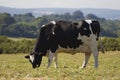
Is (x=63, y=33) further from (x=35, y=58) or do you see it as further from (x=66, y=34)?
(x=35, y=58)

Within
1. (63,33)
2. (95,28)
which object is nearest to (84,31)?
(95,28)

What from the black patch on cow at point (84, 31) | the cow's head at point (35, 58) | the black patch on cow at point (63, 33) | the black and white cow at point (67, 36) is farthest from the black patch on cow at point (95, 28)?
the cow's head at point (35, 58)

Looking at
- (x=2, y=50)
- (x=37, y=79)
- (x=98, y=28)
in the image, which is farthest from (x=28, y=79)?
(x=2, y=50)

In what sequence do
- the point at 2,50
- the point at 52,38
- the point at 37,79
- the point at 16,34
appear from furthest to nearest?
the point at 16,34
the point at 2,50
the point at 52,38
the point at 37,79

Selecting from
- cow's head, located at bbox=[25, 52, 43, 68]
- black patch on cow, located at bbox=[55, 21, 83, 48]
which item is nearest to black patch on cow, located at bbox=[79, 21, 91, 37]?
black patch on cow, located at bbox=[55, 21, 83, 48]

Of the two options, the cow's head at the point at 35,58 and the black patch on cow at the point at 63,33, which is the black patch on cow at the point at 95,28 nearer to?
the black patch on cow at the point at 63,33

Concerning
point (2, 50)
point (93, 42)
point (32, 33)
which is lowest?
point (32, 33)

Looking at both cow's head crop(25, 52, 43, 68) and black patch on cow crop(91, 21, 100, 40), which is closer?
black patch on cow crop(91, 21, 100, 40)

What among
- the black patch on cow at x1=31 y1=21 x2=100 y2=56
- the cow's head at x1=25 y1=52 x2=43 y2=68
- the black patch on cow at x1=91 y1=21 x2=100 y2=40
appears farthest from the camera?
the cow's head at x1=25 y1=52 x2=43 y2=68

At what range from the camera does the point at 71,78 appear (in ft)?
39.1

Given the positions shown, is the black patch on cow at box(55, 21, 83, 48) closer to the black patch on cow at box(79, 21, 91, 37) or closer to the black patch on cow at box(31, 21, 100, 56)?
the black patch on cow at box(31, 21, 100, 56)

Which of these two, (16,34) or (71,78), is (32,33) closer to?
(16,34)

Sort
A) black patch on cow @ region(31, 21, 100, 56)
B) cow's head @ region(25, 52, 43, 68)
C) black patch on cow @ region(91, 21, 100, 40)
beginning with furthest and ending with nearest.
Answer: cow's head @ region(25, 52, 43, 68) → black patch on cow @ region(91, 21, 100, 40) → black patch on cow @ region(31, 21, 100, 56)

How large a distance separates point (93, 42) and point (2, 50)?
36.4 m
